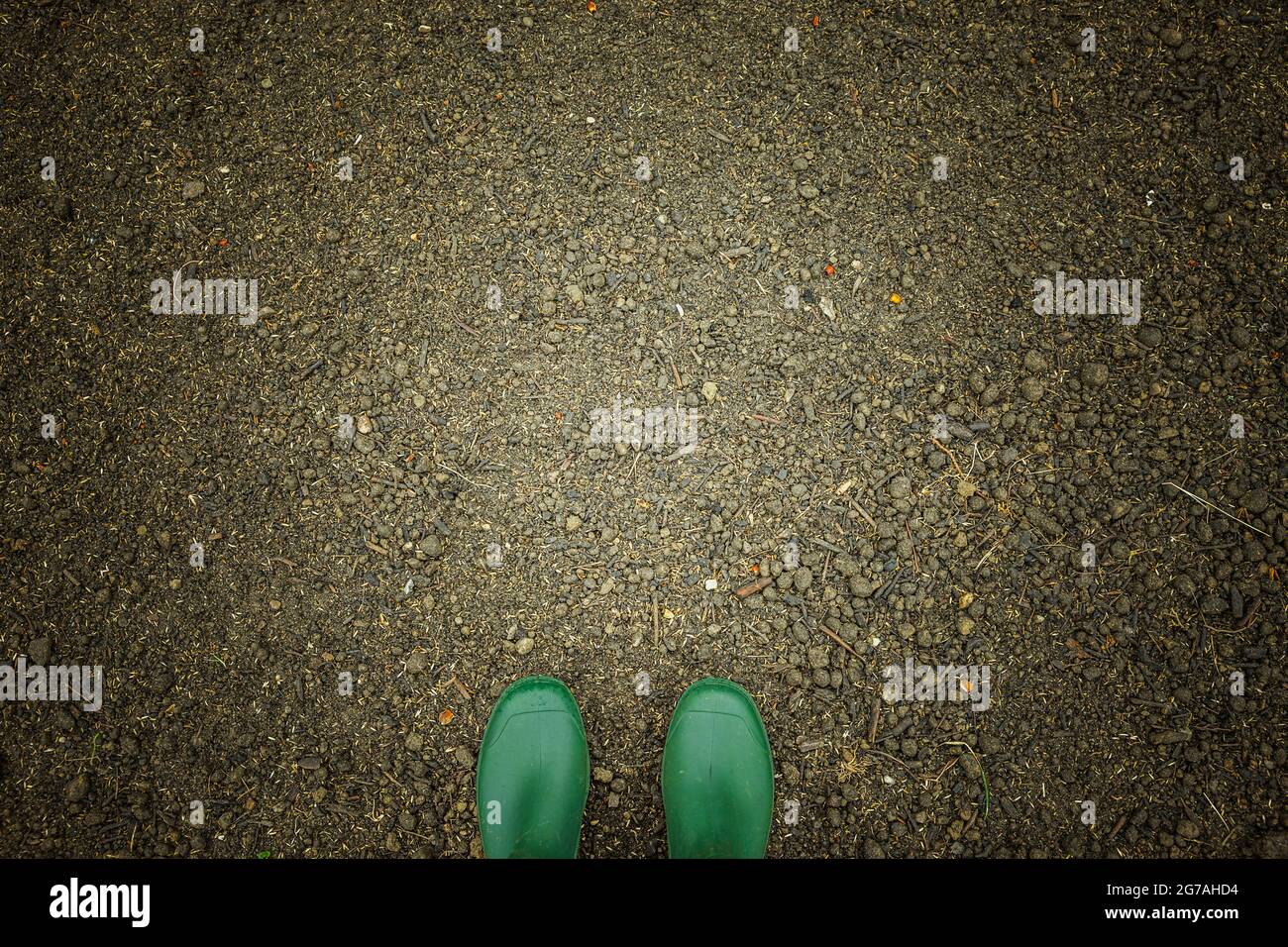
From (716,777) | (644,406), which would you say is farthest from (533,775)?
(644,406)

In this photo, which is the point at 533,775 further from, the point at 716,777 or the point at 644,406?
the point at 644,406

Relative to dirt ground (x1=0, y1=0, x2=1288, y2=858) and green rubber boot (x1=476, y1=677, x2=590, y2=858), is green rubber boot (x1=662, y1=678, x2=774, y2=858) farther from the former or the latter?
green rubber boot (x1=476, y1=677, x2=590, y2=858)

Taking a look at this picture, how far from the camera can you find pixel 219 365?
9.12ft

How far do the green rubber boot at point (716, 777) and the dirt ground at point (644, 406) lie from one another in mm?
106

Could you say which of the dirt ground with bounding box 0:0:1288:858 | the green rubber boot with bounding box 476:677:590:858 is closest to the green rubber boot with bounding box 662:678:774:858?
the dirt ground with bounding box 0:0:1288:858

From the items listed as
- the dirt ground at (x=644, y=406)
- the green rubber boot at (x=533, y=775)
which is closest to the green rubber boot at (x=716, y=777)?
the dirt ground at (x=644, y=406)

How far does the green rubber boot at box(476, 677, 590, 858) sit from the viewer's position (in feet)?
8.13

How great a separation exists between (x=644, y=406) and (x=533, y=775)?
57.5 inches

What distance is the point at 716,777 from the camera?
252cm

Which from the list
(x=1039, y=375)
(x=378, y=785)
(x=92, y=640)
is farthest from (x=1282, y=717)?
(x=92, y=640)

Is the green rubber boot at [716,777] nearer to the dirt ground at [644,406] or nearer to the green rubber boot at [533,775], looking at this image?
the dirt ground at [644,406]

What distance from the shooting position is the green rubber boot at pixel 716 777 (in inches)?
97.7

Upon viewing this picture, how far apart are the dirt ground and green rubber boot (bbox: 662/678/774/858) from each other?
106 mm
